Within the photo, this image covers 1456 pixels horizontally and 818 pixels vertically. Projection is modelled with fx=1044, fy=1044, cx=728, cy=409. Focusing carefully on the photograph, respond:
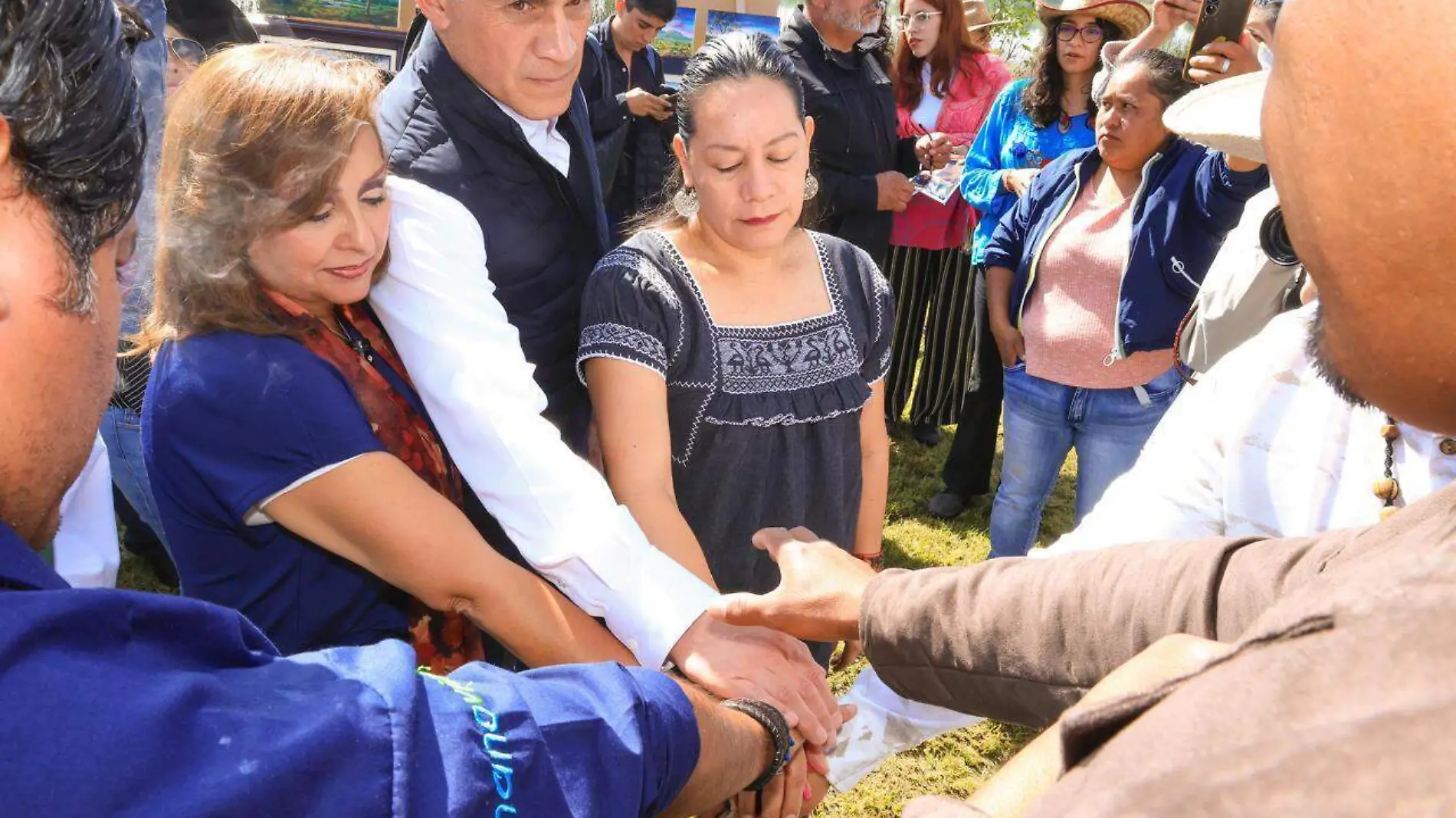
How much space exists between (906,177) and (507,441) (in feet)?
12.9

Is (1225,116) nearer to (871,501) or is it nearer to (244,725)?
(871,501)

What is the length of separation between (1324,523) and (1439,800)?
1.20 meters

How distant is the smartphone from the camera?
10.6 feet

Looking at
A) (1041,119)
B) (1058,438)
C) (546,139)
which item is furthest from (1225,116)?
(1041,119)

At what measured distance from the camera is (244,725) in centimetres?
84

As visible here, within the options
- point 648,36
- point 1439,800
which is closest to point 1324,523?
point 1439,800

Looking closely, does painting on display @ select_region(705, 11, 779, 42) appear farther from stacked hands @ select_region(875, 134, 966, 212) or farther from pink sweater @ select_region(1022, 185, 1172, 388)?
pink sweater @ select_region(1022, 185, 1172, 388)

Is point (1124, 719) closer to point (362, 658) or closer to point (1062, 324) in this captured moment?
point (362, 658)

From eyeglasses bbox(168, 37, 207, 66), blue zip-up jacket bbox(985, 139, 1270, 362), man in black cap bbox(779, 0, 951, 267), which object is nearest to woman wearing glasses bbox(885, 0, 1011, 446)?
man in black cap bbox(779, 0, 951, 267)

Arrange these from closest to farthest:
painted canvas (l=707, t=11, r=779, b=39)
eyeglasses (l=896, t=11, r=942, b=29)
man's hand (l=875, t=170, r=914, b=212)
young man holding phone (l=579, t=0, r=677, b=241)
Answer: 1. young man holding phone (l=579, t=0, r=677, b=241)
2. man's hand (l=875, t=170, r=914, b=212)
3. eyeglasses (l=896, t=11, r=942, b=29)
4. painted canvas (l=707, t=11, r=779, b=39)

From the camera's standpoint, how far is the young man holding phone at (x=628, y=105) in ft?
13.6

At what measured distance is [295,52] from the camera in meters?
1.74

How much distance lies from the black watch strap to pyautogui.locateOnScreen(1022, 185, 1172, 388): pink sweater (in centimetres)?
242

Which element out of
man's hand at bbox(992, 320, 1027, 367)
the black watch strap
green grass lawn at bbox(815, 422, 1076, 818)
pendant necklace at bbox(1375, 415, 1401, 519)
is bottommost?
green grass lawn at bbox(815, 422, 1076, 818)
